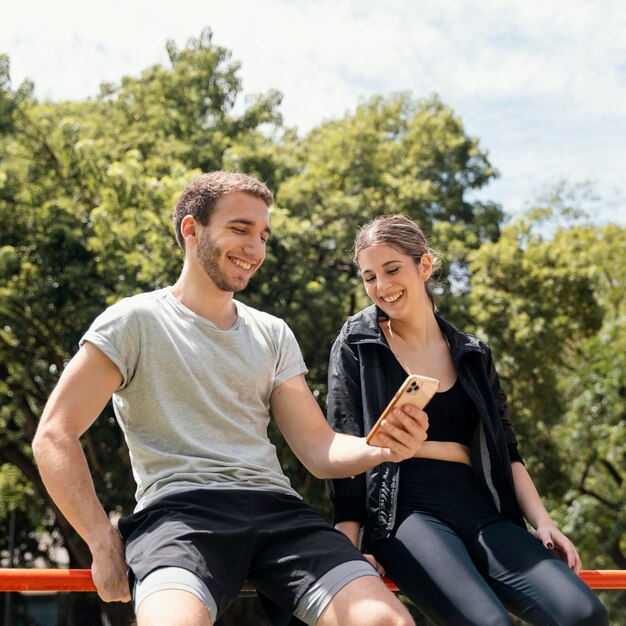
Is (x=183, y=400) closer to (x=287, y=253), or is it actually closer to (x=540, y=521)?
(x=540, y=521)

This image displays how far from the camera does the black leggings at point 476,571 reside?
2.42m

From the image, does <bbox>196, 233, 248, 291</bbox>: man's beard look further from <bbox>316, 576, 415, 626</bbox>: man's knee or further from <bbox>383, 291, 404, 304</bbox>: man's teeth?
<bbox>316, 576, 415, 626</bbox>: man's knee

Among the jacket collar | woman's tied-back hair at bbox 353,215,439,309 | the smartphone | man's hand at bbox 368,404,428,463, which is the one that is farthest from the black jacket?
the smartphone

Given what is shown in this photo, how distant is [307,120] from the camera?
18.0m

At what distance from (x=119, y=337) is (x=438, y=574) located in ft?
3.68

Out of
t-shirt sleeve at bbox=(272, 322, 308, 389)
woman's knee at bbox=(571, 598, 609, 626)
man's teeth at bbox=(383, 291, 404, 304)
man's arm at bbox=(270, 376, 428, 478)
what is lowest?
woman's knee at bbox=(571, 598, 609, 626)

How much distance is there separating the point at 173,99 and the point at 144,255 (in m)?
3.91

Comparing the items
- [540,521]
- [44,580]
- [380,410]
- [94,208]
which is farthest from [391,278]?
[94,208]

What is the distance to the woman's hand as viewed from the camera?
2.71 metres

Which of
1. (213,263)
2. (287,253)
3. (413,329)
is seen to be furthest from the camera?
(287,253)

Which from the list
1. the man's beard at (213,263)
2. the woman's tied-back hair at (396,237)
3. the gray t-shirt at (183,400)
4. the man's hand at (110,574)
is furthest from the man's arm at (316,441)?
the man's hand at (110,574)

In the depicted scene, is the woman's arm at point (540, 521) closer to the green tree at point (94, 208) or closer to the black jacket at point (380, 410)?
the black jacket at point (380, 410)

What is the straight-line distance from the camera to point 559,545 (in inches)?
108

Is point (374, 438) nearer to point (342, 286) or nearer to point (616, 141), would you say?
point (342, 286)
